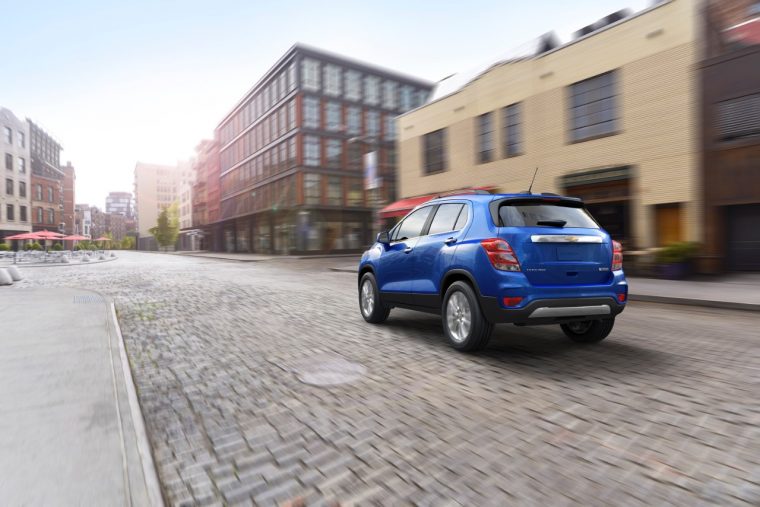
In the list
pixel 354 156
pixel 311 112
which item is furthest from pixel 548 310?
pixel 354 156

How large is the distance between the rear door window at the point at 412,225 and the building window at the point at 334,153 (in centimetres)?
3737

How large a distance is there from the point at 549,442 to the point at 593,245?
257 cm

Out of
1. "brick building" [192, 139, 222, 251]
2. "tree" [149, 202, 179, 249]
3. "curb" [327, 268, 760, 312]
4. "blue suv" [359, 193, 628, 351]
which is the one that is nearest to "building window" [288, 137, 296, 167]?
"brick building" [192, 139, 222, 251]

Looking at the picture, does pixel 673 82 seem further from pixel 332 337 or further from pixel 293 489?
pixel 293 489

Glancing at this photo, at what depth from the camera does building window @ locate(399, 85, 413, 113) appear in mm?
48562

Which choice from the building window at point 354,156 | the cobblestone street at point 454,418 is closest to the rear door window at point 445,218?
the cobblestone street at point 454,418

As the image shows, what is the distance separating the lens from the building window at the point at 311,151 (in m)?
41.2

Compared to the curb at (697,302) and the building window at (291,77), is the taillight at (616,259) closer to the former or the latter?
the curb at (697,302)

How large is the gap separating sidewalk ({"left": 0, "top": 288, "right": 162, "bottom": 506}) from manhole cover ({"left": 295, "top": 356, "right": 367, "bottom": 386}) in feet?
4.68

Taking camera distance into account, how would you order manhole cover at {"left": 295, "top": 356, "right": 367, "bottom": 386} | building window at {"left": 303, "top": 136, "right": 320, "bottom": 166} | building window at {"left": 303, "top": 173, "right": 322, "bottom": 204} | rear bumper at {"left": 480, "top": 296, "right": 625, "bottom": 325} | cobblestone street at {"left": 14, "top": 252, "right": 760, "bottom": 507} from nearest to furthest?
cobblestone street at {"left": 14, "top": 252, "right": 760, "bottom": 507}
manhole cover at {"left": 295, "top": 356, "right": 367, "bottom": 386}
rear bumper at {"left": 480, "top": 296, "right": 625, "bottom": 325}
building window at {"left": 303, "top": 173, "right": 322, "bottom": 204}
building window at {"left": 303, "top": 136, "right": 320, "bottom": 166}

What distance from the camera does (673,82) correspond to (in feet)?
44.6

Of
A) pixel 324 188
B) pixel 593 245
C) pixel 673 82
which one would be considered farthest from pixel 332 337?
pixel 324 188

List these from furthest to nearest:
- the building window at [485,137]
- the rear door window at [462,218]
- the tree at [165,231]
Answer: the tree at [165,231] → the building window at [485,137] → the rear door window at [462,218]

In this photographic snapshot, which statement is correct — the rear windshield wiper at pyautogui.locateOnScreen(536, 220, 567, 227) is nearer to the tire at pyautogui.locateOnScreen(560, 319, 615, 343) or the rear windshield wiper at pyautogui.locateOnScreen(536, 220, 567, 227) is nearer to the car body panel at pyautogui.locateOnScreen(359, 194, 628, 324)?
the car body panel at pyautogui.locateOnScreen(359, 194, 628, 324)
